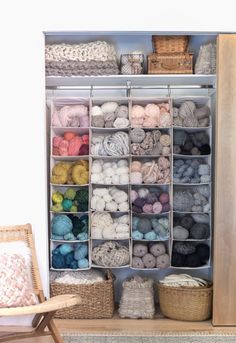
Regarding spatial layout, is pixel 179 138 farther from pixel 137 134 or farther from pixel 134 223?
pixel 134 223

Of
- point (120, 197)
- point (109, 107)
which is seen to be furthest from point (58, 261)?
point (109, 107)

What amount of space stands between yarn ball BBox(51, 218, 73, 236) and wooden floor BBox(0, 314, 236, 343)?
0.67 m

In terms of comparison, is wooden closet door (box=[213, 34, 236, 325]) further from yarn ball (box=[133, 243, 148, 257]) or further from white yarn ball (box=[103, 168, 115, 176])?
white yarn ball (box=[103, 168, 115, 176])

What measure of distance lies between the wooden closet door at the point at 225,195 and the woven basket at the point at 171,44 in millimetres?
463

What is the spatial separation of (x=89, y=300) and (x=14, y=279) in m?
1.10

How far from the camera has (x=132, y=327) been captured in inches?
136

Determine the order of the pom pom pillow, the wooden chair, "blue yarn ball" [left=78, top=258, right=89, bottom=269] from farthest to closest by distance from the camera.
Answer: "blue yarn ball" [left=78, top=258, right=89, bottom=269] < the pom pom pillow < the wooden chair

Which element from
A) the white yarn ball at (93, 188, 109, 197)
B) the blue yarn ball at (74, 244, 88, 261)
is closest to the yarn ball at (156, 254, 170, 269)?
the blue yarn ball at (74, 244, 88, 261)

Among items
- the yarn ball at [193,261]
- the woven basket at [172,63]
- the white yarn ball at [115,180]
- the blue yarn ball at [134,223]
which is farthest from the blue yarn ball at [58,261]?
the woven basket at [172,63]

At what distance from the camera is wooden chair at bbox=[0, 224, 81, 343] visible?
8.04 feet

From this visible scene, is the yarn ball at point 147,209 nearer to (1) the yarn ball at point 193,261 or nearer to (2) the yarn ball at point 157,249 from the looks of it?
(2) the yarn ball at point 157,249

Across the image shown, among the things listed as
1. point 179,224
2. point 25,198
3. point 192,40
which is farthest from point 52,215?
point 192,40

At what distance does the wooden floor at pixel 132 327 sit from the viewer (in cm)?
333
